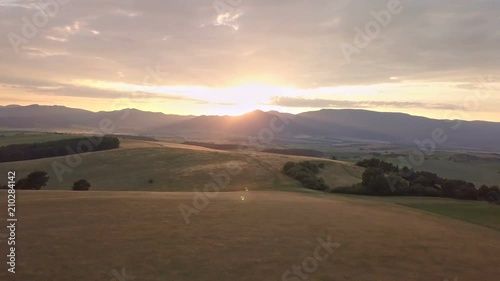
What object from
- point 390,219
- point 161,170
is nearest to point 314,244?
point 390,219

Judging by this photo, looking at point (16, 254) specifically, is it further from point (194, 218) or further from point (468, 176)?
point (468, 176)

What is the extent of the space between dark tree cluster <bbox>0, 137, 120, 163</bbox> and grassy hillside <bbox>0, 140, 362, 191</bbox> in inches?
756

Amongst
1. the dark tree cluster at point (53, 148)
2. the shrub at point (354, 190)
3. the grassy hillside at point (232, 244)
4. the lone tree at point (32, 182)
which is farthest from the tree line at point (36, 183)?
the dark tree cluster at point (53, 148)

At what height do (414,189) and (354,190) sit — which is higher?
(414,189)

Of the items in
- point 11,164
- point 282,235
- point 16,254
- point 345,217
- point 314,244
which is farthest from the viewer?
point 11,164

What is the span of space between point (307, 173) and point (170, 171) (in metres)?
25.7

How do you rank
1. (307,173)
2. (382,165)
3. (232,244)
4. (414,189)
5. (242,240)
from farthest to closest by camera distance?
(382,165) < (307,173) < (414,189) < (242,240) < (232,244)

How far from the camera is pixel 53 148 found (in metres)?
116

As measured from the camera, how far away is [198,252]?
68.8ft

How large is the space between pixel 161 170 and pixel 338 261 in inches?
2563

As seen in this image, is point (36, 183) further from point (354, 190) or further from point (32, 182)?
point (354, 190)

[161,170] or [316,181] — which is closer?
[316,181]

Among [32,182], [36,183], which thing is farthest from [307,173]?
[32,182]

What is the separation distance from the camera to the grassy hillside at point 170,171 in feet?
231
